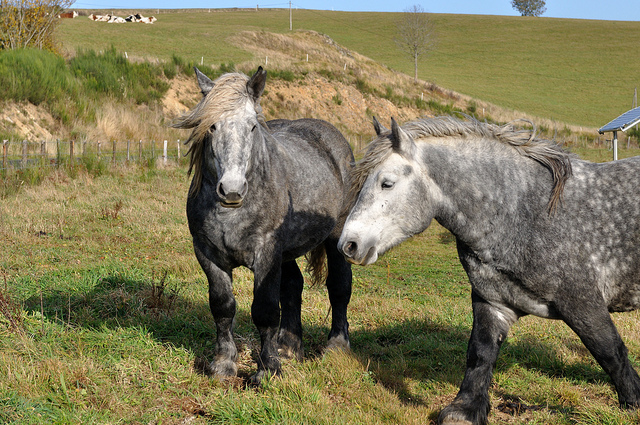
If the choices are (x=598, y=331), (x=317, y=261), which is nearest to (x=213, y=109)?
(x=317, y=261)

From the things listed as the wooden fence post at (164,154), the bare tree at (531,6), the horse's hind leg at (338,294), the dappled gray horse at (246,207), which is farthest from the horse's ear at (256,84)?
the bare tree at (531,6)

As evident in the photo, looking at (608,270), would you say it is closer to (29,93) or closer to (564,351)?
(564,351)

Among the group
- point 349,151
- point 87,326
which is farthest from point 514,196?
point 87,326

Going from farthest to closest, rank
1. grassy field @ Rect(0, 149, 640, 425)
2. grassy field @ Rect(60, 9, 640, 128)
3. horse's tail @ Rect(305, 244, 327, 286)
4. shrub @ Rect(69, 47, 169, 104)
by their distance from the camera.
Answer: grassy field @ Rect(60, 9, 640, 128), shrub @ Rect(69, 47, 169, 104), horse's tail @ Rect(305, 244, 327, 286), grassy field @ Rect(0, 149, 640, 425)

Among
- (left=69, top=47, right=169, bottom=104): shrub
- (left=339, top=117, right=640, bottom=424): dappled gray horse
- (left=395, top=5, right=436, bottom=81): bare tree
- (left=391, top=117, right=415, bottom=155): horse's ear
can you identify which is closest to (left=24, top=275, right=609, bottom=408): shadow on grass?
(left=339, top=117, right=640, bottom=424): dappled gray horse

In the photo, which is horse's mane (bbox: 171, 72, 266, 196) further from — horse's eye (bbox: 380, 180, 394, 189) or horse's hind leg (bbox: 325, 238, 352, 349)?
horse's hind leg (bbox: 325, 238, 352, 349)

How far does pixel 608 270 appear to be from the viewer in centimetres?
351

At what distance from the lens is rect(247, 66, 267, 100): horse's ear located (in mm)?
4289

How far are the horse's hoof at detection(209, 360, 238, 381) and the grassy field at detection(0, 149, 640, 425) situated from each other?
0.09 m

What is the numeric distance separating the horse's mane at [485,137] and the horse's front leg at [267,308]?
109 cm

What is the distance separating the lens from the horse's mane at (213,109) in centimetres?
407

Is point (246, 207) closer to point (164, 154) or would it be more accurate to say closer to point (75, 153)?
point (75, 153)

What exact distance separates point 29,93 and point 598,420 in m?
20.8

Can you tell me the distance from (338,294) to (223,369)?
1480mm
